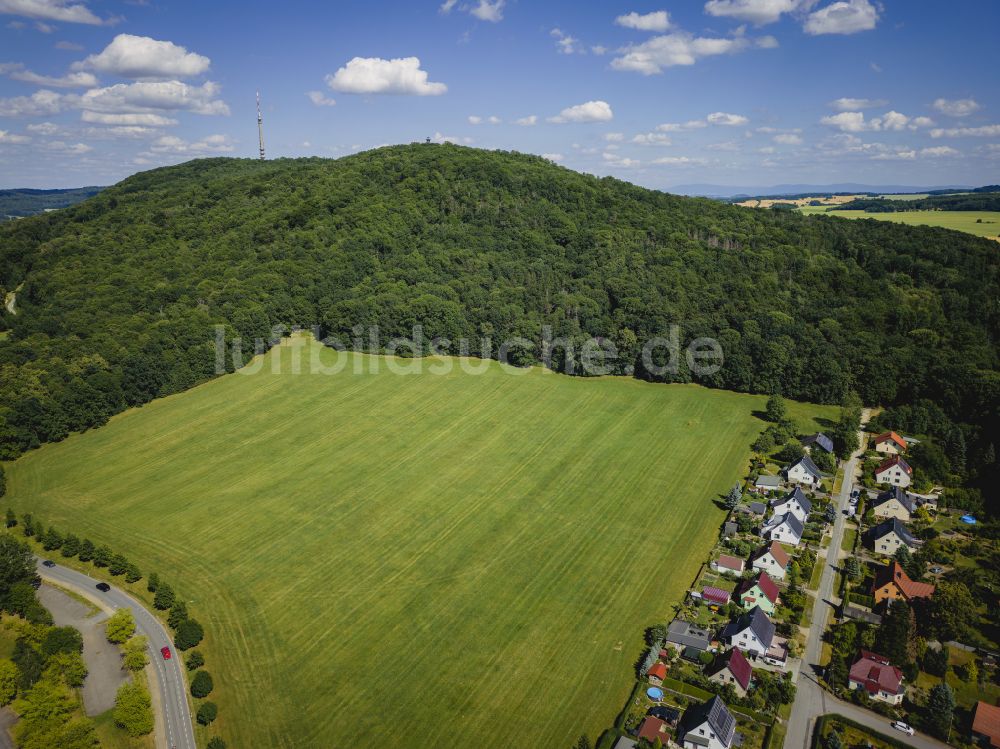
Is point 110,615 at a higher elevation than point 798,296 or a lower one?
lower

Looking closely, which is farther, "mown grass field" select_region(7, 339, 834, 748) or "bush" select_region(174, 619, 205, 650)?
"bush" select_region(174, 619, 205, 650)

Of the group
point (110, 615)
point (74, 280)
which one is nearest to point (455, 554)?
point (110, 615)

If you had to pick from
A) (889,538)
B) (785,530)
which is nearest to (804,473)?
(889,538)

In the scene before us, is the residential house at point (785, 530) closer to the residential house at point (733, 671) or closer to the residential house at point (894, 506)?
the residential house at point (894, 506)

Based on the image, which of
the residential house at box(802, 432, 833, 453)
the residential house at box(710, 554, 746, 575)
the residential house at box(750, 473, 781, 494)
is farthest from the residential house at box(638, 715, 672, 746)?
the residential house at box(802, 432, 833, 453)

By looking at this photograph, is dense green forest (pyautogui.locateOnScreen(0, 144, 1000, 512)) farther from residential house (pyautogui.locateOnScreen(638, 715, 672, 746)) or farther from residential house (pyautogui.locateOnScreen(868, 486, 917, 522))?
residential house (pyautogui.locateOnScreen(638, 715, 672, 746))

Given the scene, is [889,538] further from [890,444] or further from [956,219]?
[956,219]

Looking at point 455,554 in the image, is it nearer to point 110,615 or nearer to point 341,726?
point 341,726
